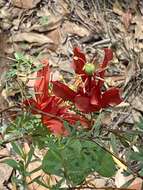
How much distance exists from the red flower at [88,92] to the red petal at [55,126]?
0.05 metres

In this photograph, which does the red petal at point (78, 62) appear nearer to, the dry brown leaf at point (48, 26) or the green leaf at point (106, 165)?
the green leaf at point (106, 165)

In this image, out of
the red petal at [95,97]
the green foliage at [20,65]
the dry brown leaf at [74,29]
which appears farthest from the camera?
the dry brown leaf at [74,29]

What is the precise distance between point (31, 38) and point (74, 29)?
243 millimetres

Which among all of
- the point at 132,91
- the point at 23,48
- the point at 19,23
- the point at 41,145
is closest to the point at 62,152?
the point at 41,145

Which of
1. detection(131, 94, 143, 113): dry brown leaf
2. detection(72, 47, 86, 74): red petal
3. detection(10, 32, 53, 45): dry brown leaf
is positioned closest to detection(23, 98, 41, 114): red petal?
detection(72, 47, 86, 74): red petal

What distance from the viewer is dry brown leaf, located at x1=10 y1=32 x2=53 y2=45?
2867 millimetres

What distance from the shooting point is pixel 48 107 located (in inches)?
51.4

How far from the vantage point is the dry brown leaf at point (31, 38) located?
2867 millimetres

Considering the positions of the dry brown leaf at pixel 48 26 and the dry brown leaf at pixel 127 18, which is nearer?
the dry brown leaf at pixel 48 26

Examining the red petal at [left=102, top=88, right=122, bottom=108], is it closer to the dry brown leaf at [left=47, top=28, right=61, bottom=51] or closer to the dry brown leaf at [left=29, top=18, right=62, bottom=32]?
the dry brown leaf at [left=47, top=28, right=61, bottom=51]

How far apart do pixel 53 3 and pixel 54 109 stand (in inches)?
74.0

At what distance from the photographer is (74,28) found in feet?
9.88

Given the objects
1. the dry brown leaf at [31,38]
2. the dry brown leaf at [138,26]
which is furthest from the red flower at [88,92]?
the dry brown leaf at [138,26]

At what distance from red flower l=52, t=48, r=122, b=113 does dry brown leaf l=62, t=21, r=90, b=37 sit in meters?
1.71
